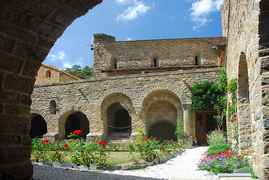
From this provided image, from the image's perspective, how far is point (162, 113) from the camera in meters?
22.9

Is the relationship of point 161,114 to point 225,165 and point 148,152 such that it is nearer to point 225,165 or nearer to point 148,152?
point 148,152

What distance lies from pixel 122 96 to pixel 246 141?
1408 centimetres

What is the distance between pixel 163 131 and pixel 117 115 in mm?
3498

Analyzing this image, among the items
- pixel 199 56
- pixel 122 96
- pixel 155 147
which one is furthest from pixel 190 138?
pixel 199 56

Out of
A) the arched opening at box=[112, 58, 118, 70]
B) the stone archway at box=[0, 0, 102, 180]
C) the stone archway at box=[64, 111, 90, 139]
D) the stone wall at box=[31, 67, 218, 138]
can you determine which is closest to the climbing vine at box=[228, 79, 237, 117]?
the stone archway at box=[0, 0, 102, 180]

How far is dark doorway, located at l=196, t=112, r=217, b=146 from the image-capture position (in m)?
21.3

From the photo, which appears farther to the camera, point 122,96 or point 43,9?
point 122,96

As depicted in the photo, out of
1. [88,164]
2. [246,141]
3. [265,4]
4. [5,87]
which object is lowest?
[88,164]

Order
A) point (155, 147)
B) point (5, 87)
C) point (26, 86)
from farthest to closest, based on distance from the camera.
→ point (155, 147)
point (26, 86)
point (5, 87)

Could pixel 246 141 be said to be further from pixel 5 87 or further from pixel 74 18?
pixel 5 87

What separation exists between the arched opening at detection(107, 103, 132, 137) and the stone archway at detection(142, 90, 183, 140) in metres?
1.64

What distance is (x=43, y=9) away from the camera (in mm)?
3943

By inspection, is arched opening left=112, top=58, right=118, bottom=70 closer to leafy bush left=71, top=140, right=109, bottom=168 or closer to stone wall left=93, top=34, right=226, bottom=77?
stone wall left=93, top=34, right=226, bottom=77

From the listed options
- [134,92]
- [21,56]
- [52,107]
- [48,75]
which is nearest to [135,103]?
[134,92]
